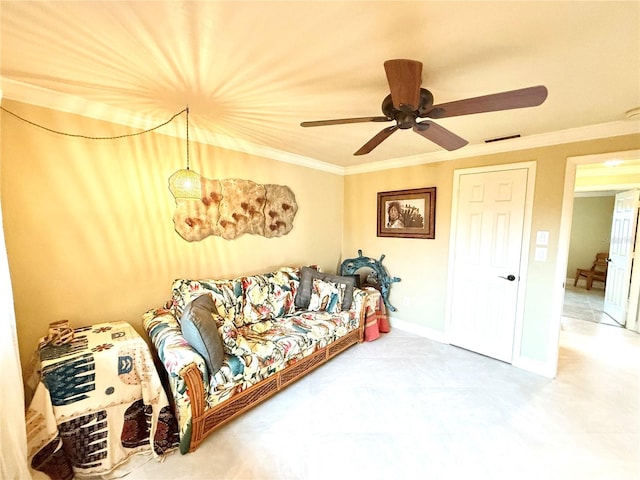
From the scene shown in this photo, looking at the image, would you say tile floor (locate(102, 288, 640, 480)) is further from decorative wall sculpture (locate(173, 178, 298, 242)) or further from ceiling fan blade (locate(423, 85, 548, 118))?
ceiling fan blade (locate(423, 85, 548, 118))

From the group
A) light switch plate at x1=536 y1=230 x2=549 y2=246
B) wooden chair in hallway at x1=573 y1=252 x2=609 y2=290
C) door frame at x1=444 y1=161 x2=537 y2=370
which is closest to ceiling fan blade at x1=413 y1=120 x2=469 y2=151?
door frame at x1=444 y1=161 x2=537 y2=370

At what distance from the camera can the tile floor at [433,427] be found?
1593 mm

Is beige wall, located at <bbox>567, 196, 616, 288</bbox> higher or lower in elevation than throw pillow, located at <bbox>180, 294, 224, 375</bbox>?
higher

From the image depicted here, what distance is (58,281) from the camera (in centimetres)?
188

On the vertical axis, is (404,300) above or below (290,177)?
below

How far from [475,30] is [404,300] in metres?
3.05

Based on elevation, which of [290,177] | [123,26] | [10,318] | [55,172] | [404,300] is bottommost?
[404,300]

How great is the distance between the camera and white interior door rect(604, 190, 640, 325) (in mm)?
3658

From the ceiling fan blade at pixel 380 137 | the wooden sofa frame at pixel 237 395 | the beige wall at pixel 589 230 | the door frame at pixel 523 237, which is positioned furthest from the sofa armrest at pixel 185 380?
the beige wall at pixel 589 230

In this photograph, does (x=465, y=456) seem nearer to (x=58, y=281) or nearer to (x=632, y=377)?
(x=632, y=377)

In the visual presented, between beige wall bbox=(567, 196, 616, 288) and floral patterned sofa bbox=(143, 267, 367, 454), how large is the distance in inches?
246

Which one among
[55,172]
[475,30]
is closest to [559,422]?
[475,30]

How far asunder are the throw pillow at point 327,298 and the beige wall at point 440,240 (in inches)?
42.1

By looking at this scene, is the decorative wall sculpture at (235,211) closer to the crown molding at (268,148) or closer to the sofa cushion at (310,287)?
Result: the crown molding at (268,148)
